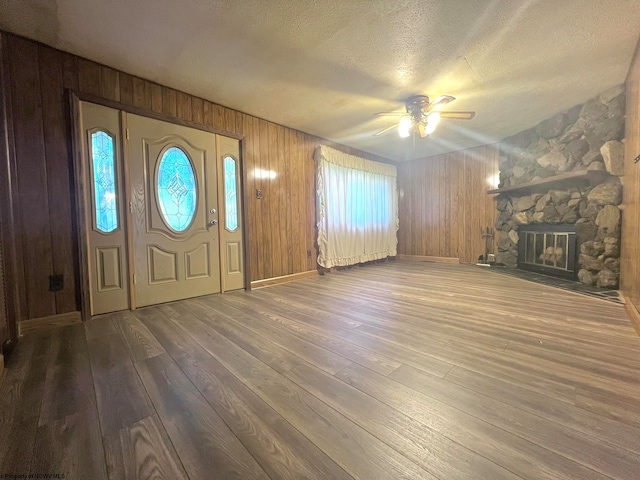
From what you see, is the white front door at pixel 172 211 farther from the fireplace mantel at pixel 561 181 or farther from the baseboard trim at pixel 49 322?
the fireplace mantel at pixel 561 181

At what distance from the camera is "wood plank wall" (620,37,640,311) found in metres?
2.20

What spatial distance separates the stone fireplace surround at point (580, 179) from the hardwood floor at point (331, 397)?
125 cm

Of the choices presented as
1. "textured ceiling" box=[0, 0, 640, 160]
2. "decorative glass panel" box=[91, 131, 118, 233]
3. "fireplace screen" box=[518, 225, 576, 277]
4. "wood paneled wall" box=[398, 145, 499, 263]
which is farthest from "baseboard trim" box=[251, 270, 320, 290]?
"fireplace screen" box=[518, 225, 576, 277]

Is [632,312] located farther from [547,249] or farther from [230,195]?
[230,195]

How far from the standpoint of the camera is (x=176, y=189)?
9.37 feet

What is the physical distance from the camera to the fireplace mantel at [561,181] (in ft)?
10.1

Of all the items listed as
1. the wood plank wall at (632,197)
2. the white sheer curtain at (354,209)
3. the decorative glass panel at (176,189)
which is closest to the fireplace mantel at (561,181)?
the wood plank wall at (632,197)

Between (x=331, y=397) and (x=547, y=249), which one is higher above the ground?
(x=547, y=249)

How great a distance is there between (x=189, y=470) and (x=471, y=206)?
568 cm

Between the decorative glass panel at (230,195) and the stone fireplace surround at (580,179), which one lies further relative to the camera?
the decorative glass panel at (230,195)

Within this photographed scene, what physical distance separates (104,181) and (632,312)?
4806 mm

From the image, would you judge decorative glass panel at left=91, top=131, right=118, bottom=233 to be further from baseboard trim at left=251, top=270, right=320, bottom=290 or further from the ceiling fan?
the ceiling fan

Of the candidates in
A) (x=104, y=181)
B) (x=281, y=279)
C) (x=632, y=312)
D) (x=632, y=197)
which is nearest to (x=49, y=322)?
(x=104, y=181)

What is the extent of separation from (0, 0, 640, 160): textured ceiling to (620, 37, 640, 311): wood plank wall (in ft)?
0.92
